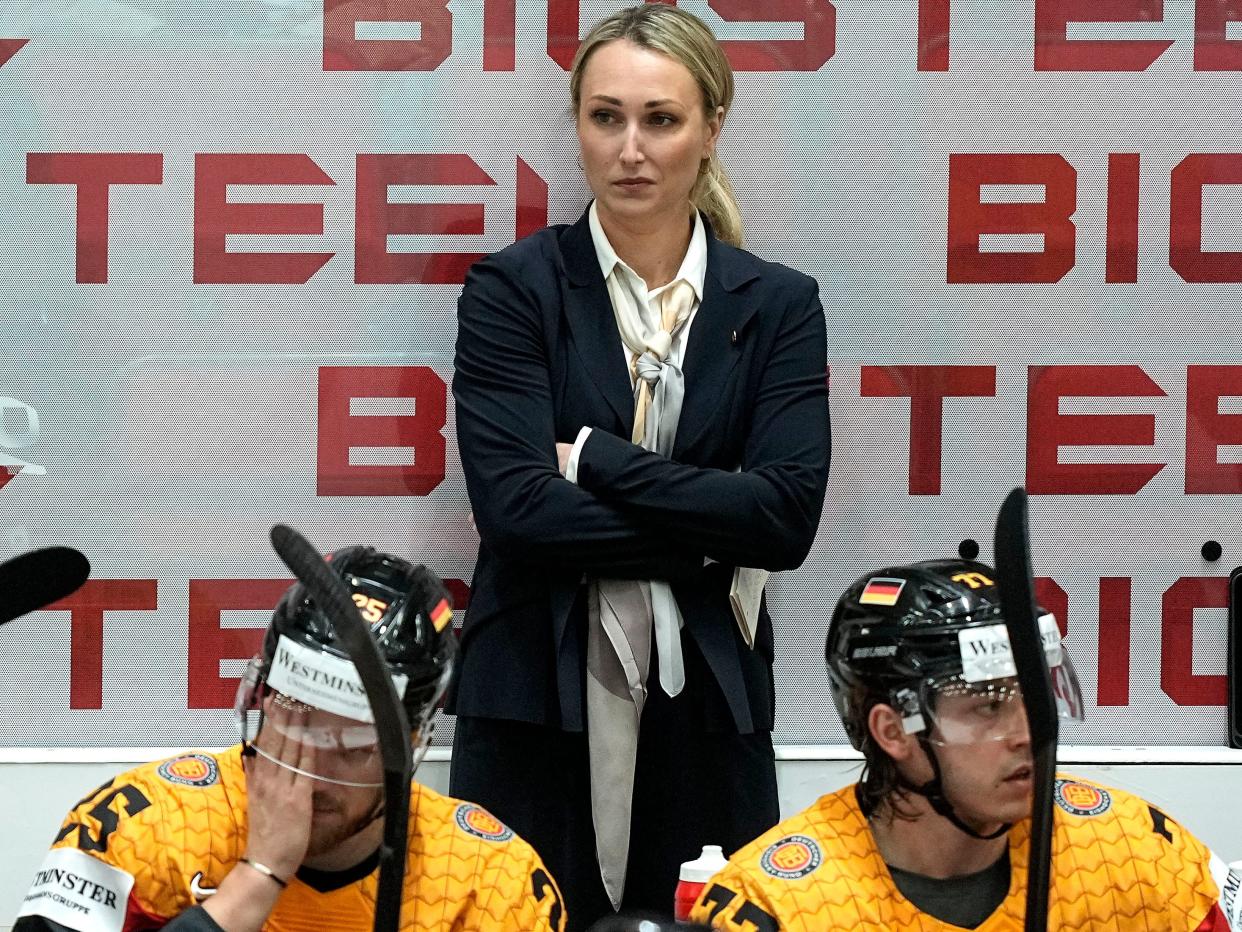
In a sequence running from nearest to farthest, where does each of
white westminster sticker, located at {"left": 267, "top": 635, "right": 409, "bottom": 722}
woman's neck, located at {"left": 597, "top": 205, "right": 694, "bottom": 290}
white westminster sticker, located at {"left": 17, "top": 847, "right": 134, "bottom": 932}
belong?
white westminster sticker, located at {"left": 267, "top": 635, "right": 409, "bottom": 722} < white westminster sticker, located at {"left": 17, "top": 847, "right": 134, "bottom": 932} < woman's neck, located at {"left": 597, "top": 205, "right": 694, "bottom": 290}

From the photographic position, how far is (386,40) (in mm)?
3188

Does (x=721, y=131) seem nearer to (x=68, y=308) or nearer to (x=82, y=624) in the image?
(x=68, y=308)

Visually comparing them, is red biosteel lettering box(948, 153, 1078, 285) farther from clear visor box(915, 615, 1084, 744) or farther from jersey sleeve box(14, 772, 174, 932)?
jersey sleeve box(14, 772, 174, 932)

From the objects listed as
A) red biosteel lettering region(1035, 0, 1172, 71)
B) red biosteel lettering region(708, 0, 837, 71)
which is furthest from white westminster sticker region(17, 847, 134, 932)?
red biosteel lettering region(1035, 0, 1172, 71)

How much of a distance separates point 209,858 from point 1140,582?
1.98 metres

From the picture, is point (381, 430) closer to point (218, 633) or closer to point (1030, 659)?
point (218, 633)

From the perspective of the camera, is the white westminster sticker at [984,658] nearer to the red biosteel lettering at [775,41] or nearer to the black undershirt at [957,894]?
Answer: the black undershirt at [957,894]

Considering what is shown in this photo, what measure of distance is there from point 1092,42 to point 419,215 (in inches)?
51.6

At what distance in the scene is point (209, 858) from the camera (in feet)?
6.75

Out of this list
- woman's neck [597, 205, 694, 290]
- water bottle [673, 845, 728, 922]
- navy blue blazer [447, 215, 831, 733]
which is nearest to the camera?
water bottle [673, 845, 728, 922]

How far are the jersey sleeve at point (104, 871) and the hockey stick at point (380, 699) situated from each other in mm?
536

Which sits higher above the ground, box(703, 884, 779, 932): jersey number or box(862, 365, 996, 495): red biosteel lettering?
box(862, 365, 996, 495): red biosteel lettering

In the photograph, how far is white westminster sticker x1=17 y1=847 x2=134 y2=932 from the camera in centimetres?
195

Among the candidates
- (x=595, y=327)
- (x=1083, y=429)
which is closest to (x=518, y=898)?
(x=595, y=327)
